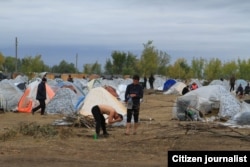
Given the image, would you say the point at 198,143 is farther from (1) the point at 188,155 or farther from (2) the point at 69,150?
(1) the point at 188,155

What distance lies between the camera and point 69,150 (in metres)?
13.1

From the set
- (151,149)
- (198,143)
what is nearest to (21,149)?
(151,149)

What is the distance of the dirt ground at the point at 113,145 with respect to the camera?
1163 cm

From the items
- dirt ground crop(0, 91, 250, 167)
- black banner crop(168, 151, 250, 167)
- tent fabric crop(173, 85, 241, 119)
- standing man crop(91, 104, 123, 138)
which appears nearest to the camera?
black banner crop(168, 151, 250, 167)

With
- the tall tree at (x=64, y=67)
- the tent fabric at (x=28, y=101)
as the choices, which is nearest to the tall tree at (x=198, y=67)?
the tall tree at (x=64, y=67)

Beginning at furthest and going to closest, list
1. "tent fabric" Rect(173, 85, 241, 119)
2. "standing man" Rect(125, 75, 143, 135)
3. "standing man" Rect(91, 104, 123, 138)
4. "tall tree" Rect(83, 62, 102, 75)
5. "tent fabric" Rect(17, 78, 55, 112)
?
"tall tree" Rect(83, 62, 102, 75) < "tent fabric" Rect(17, 78, 55, 112) < "tent fabric" Rect(173, 85, 241, 119) < "standing man" Rect(125, 75, 143, 135) < "standing man" Rect(91, 104, 123, 138)

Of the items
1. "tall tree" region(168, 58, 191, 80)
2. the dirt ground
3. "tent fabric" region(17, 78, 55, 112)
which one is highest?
"tall tree" region(168, 58, 191, 80)

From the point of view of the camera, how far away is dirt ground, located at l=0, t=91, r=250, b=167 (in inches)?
458

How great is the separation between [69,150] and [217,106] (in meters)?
11.4

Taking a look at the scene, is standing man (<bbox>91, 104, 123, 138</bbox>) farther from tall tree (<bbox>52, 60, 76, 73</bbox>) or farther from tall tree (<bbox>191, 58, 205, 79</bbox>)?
tall tree (<bbox>52, 60, 76, 73</bbox>)

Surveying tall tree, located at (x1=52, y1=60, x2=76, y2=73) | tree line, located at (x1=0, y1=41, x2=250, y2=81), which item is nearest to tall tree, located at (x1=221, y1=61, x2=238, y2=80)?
tree line, located at (x1=0, y1=41, x2=250, y2=81)

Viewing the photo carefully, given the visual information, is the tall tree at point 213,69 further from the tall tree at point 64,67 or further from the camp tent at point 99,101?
the camp tent at point 99,101

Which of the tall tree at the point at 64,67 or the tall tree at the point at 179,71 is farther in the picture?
the tall tree at the point at 64,67

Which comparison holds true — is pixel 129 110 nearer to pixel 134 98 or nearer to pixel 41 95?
pixel 134 98
